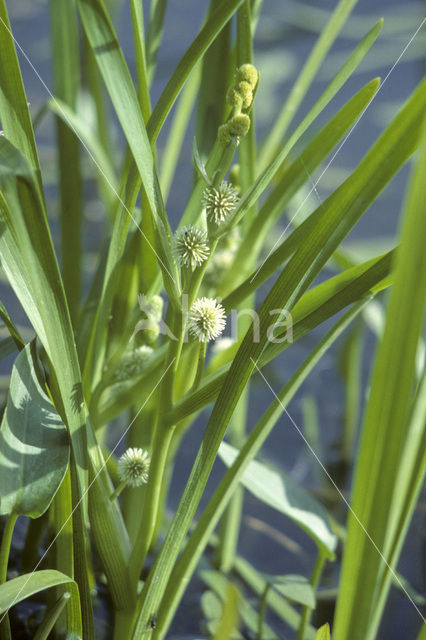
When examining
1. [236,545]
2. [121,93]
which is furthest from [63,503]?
[236,545]

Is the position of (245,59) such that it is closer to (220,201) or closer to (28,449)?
(220,201)

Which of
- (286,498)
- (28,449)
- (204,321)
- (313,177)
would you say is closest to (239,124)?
(204,321)

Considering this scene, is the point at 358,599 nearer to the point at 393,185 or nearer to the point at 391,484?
the point at 391,484

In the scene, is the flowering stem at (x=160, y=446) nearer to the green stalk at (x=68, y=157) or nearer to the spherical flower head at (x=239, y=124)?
the spherical flower head at (x=239, y=124)

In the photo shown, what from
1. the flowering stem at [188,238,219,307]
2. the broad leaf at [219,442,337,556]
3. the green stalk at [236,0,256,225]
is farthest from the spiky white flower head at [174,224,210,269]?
the broad leaf at [219,442,337,556]

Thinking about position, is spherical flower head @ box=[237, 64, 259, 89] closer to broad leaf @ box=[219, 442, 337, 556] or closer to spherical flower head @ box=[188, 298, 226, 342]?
spherical flower head @ box=[188, 298, 226, 342]
